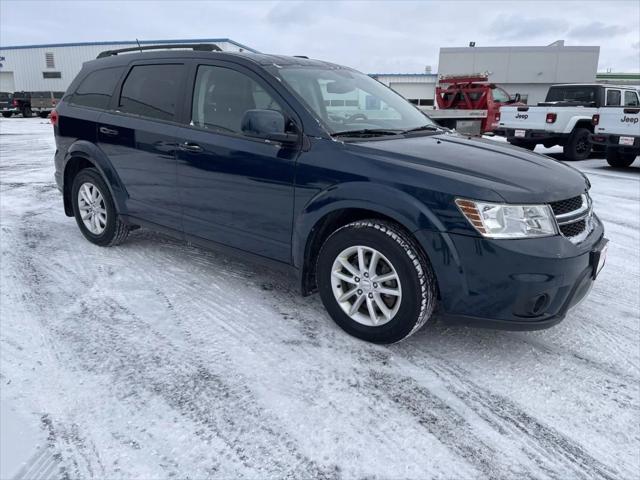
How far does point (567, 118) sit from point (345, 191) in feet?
37.8

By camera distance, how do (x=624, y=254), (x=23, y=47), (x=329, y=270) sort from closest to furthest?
(x=329, y=270) → (x=624, y=254) → (x=23, y=47)

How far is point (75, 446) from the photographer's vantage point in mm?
2139

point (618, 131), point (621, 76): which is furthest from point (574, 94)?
point (621, 76)

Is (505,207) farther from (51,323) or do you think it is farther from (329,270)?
(51,323)

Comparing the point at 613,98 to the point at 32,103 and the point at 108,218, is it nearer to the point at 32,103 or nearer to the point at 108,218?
the point at 108,218

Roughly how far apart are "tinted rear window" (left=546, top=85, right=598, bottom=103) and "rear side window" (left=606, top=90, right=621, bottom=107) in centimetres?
35

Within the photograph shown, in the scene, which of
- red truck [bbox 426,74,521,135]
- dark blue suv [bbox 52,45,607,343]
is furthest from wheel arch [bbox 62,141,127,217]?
red truck [bbox 426,74,521,135]

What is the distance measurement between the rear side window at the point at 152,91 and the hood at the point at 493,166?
176 centimetres

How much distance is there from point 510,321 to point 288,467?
1.41 metres

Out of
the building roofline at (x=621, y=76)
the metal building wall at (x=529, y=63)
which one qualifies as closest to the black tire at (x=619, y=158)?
the metal building wall at (x=529, y=63)

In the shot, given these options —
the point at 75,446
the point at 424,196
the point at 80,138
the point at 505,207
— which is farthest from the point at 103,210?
the point at 505,207

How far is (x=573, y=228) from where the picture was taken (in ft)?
9.36

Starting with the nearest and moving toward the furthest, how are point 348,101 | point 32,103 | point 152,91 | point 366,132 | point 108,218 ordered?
point 366,132, point 348,101, point 152,91, point 108,218, point 32,103

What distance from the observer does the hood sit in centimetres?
268
